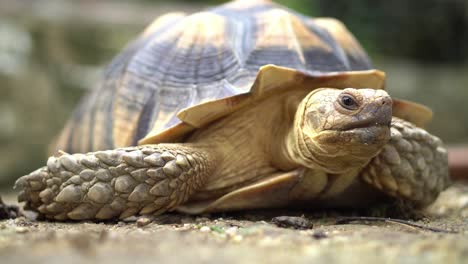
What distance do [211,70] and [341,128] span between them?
1.00m

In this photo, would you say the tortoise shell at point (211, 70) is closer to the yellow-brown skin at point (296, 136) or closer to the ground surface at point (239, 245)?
the yellow-brown skin at point (296, 136)

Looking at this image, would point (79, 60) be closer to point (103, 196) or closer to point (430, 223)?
point (103, 196)

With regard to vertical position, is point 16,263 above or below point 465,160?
above

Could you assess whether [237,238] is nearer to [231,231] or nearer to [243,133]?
[231,231]

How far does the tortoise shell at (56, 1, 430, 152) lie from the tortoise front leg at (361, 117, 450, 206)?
45cm

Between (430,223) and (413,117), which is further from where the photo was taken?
(413,117)

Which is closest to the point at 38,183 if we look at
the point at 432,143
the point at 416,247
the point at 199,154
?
the point at 199,154

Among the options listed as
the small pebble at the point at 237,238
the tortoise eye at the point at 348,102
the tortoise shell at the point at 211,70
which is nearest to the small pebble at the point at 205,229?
the small pebble at the point at 237,238

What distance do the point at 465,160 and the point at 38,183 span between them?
500cm

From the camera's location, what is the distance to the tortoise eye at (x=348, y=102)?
276 cm

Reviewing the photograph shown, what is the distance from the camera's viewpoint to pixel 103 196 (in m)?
2.79

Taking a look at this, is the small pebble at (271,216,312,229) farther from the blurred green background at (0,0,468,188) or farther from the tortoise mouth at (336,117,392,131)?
the blurred green background at (0,0,468,188)

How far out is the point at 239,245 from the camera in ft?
6.37

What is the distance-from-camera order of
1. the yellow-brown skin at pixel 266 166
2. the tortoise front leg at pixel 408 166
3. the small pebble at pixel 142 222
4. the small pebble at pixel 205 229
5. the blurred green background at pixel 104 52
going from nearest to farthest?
1. the small pebble at pixel 205 229
2. the small pebble at pixel 142 222
3. the yellow-brown skin at pixel 266 166
4. the tortoise front leg at pixel 408 166
5. the blurred green background at pixel 104 52
